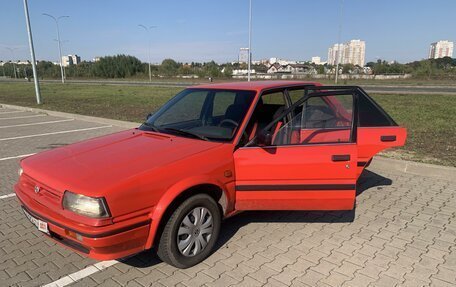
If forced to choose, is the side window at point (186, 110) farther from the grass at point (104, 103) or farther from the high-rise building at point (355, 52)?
the high-rise building at point (355, 52)

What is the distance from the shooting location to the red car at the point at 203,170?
2621 millimetres

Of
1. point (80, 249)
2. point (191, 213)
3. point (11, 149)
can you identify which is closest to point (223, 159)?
point (191, 213)

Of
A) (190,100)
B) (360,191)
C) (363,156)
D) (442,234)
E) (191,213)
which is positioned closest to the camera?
(191,213)

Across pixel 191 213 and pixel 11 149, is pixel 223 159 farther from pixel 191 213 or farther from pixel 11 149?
pixel 11 149

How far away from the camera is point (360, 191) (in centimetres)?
495

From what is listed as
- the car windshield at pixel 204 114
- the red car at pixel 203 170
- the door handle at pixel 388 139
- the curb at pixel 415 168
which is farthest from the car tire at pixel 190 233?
the curb at pixel 415 168

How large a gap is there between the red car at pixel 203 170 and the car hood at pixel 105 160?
11 millimetres

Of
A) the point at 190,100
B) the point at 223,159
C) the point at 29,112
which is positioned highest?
the point at 190,100

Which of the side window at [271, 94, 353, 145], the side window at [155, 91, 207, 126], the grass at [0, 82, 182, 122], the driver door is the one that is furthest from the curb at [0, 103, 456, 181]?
the grass at [0, 82, 182, 122]

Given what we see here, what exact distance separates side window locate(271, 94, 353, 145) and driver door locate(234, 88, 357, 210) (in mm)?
12

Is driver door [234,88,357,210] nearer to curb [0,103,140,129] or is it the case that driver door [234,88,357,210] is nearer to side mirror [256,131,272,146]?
side mirror [256,131,272,146]

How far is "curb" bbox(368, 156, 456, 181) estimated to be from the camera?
17.6 feet

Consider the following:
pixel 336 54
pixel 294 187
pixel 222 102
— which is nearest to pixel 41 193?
pixel 222 102

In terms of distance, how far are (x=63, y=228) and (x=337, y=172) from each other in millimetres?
2454
